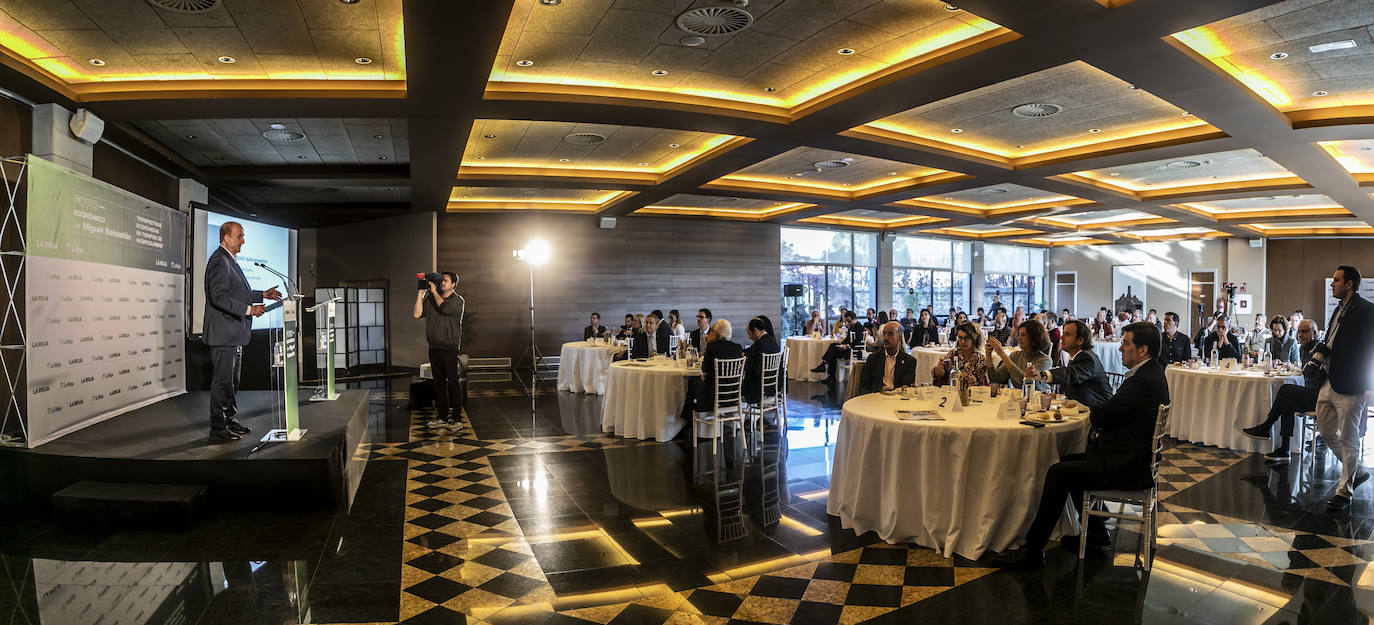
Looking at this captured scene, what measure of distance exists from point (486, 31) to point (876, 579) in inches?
154

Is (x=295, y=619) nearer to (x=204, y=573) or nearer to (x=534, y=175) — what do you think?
(x=204, y=573)

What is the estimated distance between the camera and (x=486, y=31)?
14.4ft

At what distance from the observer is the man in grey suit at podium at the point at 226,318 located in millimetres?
5207

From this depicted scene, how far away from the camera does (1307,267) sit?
1778cm

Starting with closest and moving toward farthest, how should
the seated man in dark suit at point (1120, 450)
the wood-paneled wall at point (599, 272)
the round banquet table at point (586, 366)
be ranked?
the seated man in dark suit at point (1120, 450) < the round banquet table at point (586, 366) < the wood-paneled wall at point (599, 272)

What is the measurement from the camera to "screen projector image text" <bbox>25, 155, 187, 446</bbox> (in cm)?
500

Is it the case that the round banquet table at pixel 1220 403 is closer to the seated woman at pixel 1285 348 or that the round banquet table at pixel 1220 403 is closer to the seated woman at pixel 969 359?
the seated woman at pixel 1285 348

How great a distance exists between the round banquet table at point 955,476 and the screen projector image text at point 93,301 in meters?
5.69

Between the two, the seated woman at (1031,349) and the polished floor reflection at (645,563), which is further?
the seated woman at (1031,349)

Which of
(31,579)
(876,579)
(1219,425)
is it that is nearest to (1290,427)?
(1219,425)

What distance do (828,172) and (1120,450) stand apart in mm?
7307

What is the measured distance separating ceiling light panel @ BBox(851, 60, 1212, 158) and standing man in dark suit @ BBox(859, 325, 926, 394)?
2322 millimetres

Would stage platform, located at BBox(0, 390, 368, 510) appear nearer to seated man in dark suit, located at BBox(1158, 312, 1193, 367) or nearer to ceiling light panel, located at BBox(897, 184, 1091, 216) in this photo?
seated man in dark suit, located at BBox(1158, 312, 1193, 367)

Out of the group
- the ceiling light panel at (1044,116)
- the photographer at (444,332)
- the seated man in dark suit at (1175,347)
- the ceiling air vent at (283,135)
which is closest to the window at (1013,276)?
the seated man in dark suit at (1175,347)
